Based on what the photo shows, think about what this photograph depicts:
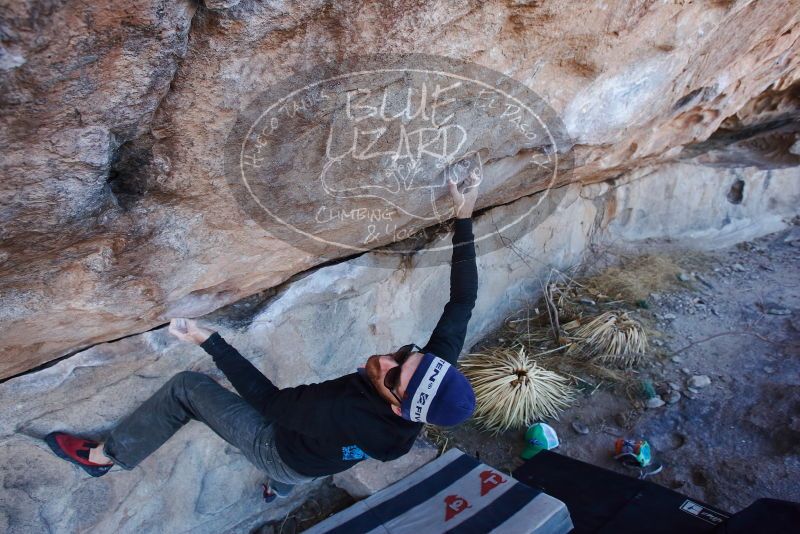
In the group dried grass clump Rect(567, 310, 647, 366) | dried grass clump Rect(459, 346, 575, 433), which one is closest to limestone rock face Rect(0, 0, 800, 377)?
dried grass clump Rect(459, 346, 575, 433)

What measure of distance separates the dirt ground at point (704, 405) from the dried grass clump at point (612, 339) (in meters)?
0.10

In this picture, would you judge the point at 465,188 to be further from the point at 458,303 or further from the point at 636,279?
the point at 636,279

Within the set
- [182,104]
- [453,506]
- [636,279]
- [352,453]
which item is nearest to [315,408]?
[352,453]

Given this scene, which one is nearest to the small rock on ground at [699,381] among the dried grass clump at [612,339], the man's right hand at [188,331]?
the dried grass clump at [612,339]

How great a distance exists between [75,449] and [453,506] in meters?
1.53

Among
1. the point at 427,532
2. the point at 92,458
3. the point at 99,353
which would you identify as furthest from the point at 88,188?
the point at 427,532

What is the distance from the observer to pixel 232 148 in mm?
1432

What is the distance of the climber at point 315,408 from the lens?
153cm

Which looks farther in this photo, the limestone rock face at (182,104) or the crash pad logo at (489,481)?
the crash pad logo at (489,481)

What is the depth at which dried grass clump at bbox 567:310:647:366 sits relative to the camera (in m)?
3.60

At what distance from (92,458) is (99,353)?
0.39 metres

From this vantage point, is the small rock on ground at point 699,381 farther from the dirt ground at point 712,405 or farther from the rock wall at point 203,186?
the rock wall at point 203,186

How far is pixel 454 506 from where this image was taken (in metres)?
2.46

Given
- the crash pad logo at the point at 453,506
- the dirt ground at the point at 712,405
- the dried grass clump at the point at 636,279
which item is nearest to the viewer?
the crash pad logo at the point at 453,506
